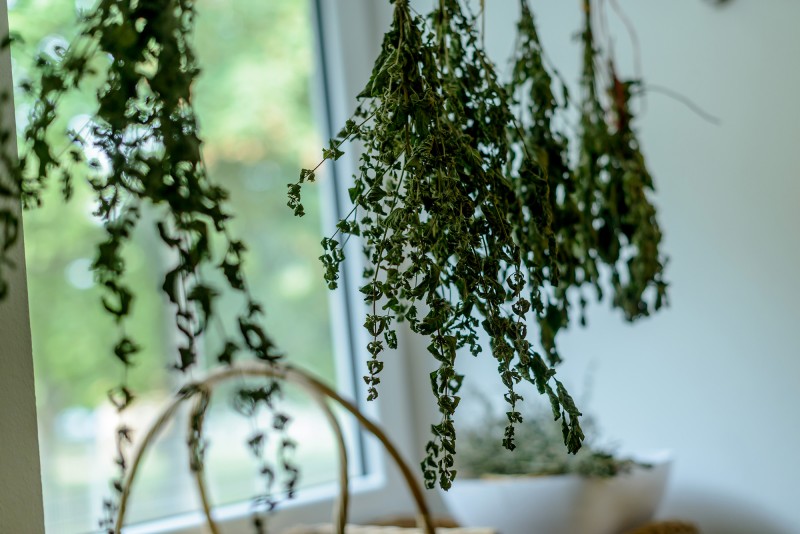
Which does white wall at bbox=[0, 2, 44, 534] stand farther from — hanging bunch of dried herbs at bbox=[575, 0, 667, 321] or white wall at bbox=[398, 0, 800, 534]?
white wall at bbox=[398, 0, 800, 534]

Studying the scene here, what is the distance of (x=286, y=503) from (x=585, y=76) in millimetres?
917

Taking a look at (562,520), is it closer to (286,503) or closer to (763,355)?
(763,355)

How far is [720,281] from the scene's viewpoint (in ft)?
4.26

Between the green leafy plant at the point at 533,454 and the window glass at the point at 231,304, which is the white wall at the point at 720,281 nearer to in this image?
the green leafy plant at the point at 533,454

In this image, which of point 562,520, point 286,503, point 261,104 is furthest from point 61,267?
point 562,520

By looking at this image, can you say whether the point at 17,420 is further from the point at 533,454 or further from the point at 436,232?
the point at 533,454

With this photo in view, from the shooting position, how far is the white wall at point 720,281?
1.21 metres

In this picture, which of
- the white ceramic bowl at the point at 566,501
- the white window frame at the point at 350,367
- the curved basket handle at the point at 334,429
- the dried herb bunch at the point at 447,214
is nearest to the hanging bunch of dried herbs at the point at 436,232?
the dried herb bunch at the point at 447,214

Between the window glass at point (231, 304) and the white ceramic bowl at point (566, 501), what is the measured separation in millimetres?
1009

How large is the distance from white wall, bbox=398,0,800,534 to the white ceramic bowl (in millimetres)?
127

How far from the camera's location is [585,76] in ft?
3.82

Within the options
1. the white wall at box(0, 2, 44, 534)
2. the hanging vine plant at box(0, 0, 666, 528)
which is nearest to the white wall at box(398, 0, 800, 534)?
the hanging vine plant at box(0, 0, 666, 528)

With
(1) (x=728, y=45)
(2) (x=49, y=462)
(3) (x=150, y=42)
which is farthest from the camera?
(2) (x=49, y=462)

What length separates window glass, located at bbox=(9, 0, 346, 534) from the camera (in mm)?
2342
